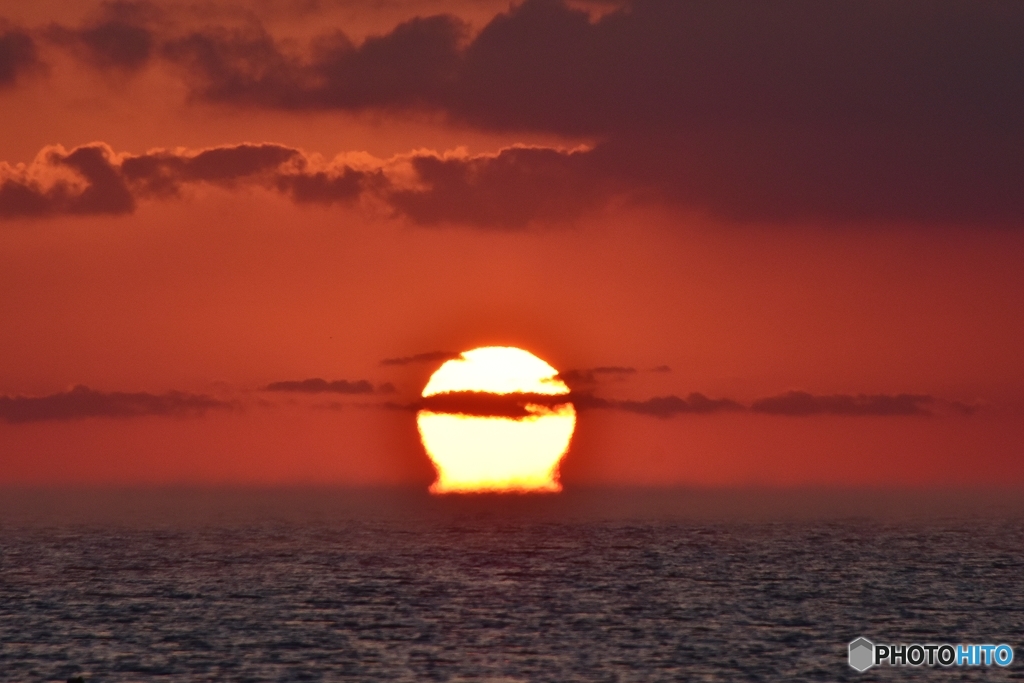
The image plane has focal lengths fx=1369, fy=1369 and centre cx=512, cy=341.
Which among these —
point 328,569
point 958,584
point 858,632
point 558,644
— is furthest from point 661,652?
point 328,569

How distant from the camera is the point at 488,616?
116500 mm

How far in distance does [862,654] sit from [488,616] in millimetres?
35159

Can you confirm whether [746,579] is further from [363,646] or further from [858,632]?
[363,646]

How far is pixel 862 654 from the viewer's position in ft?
304

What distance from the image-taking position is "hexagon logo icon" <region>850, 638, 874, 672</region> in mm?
90562

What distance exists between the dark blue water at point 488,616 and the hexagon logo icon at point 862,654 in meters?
1.08

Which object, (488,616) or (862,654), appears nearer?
(862,654)

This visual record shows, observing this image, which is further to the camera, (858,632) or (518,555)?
(518,555)

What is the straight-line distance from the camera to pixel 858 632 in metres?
107

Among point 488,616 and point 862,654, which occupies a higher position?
point 488,616

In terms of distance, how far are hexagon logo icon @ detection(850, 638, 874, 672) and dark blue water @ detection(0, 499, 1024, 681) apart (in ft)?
3.55

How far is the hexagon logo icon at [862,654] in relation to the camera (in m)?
90.6

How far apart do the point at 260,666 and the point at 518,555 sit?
3961 inches

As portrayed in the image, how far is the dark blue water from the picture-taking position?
90500 millimetres
